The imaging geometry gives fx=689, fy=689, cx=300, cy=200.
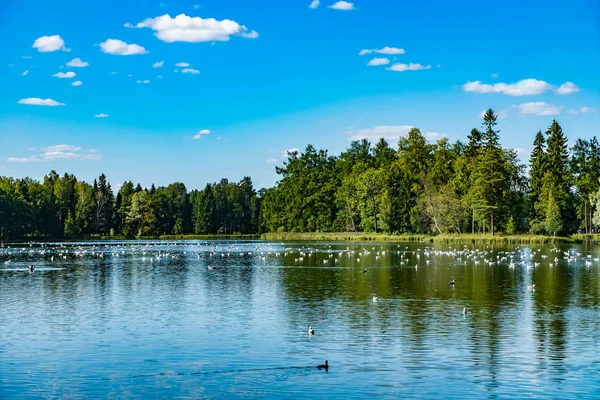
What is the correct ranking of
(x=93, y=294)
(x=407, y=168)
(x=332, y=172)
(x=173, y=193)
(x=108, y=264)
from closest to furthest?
(x=93, y=294) < (x=108, y=264) < (x=407, y=168) < (x=332, y=172) < (x=173, y=193)

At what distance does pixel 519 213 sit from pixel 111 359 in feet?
351

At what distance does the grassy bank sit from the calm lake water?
2141 inches

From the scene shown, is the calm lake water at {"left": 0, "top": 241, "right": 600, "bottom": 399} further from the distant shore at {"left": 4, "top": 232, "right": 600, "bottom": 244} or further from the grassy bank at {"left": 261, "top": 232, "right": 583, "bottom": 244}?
the distant shore at {"left": 4, "top": 232, "right": 600, "bottom": 244}

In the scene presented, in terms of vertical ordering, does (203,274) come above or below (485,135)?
below

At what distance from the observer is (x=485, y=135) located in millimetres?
121188

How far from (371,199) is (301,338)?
113 m

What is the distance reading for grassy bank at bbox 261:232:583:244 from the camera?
95.9 metres

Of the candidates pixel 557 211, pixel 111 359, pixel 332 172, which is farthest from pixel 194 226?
pixel 111 359

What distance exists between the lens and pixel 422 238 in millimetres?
115188

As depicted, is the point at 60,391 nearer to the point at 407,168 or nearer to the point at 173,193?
the point at 407,168

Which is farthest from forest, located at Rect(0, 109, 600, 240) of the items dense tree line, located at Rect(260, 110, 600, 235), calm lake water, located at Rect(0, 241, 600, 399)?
calm lake water, located at Rect(0, 241, 600, 399)

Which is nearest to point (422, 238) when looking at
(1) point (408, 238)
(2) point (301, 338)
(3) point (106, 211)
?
(1) point (408, 238)

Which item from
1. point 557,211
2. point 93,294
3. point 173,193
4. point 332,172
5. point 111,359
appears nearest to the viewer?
point 111,359

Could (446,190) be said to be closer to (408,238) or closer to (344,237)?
(408,238)
